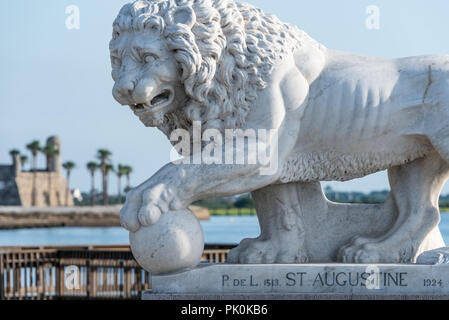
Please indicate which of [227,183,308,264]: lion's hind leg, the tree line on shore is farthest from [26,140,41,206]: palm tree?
[227,183,308,264]: lion's hind leg

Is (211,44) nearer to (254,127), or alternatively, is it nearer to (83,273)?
(254,127)

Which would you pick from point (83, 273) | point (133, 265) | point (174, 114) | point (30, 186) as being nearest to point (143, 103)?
point (174, 114)

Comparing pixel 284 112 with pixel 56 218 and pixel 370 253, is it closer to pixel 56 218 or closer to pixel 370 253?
pixel 370 253

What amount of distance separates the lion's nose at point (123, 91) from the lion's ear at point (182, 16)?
0.45 metres

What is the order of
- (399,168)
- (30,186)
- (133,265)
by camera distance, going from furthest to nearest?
(30,186) → (133,265) → (399,168)

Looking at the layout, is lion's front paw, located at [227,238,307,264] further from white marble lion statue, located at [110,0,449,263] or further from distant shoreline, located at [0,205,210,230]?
distant shoreline, located at [0,205,210,230]

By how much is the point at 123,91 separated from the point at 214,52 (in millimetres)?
598

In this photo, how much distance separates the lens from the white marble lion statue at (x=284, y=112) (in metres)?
5.05

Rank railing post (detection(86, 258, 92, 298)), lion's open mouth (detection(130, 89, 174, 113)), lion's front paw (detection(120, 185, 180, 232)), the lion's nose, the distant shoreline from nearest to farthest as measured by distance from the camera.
Answer: lion's front paw (detection(120, 185, 180, 232)) → the lion's nose → lion's open mouth (detection(130, 89, 174, 113)) → railing post (detection(86, 258, 92, 298)) → the distant shoreline

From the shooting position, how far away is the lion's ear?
5059 mm

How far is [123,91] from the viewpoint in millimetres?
5066

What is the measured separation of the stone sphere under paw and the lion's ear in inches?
44.8
